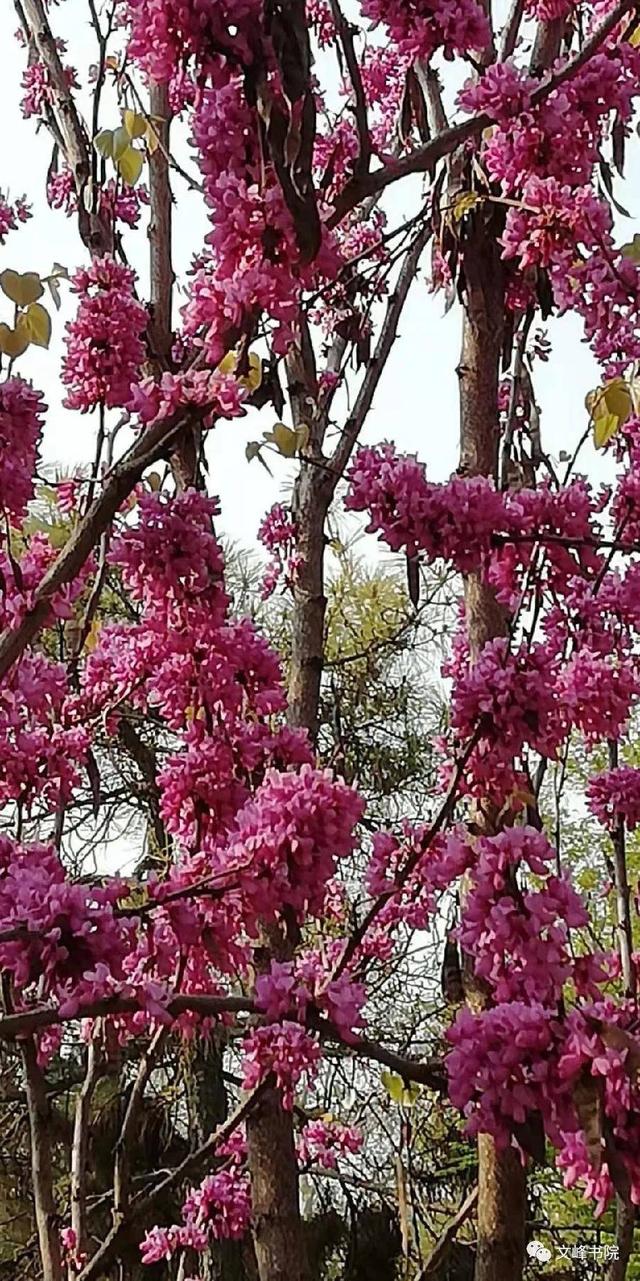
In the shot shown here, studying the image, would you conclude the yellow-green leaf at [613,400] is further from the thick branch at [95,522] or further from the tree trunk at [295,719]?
the tree trunk at [295,719]

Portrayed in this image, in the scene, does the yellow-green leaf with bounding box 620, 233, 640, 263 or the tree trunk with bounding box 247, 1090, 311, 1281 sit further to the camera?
the tree trunk with bounding box 247, 1090, 311, 1281

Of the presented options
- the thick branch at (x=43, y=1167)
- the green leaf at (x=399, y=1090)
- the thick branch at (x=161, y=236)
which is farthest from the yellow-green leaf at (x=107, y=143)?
the green leaf at (x=399, y=1090)

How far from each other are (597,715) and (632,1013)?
45 centimetres

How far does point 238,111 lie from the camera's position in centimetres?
100

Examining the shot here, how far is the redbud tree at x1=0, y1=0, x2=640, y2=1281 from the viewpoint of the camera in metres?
0.96

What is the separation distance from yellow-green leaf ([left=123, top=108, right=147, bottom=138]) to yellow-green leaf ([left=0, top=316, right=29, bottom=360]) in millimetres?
423

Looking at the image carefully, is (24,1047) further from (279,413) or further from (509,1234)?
(279,413)

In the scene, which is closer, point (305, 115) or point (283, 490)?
point (305, 115)

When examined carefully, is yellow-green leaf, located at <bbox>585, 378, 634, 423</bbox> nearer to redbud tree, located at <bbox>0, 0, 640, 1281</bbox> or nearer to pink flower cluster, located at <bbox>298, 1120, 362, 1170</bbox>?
redbud tree, located at <bbox>0, 0, 640, 1281</bbox>

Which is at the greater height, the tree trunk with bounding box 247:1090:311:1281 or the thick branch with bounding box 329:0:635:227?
the thick branch with bounding box 329:0:635:227

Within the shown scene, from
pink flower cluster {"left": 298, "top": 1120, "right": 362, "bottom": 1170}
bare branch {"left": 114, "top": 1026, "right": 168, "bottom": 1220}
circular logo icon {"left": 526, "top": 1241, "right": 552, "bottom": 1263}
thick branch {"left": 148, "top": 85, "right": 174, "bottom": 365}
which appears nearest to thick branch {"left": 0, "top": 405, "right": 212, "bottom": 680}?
thick branch {"left": 148, "top": 85, "right": 174, "bottom": 365}

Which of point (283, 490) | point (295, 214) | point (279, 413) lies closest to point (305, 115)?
point (295, 214)

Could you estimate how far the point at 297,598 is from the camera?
2100 mm

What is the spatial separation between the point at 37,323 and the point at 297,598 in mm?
987
